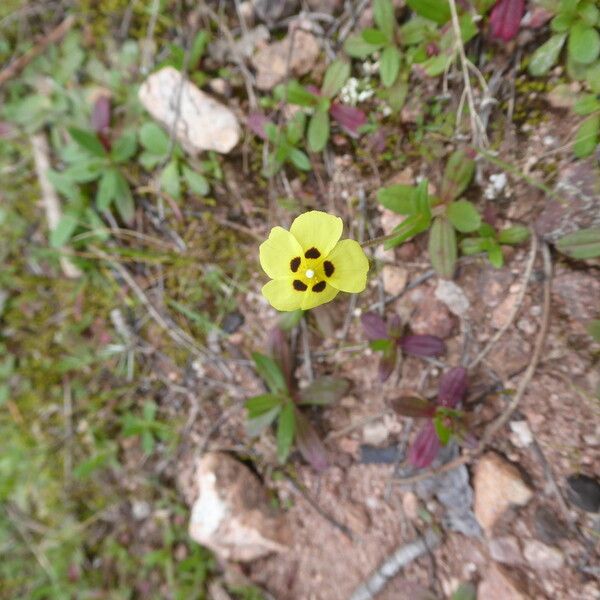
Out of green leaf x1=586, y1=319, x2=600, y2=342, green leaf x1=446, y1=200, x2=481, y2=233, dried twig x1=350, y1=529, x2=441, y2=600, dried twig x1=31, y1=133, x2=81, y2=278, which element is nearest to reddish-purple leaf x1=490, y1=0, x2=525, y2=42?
green leaf x1=446, y1=200, x2=481, y2=233

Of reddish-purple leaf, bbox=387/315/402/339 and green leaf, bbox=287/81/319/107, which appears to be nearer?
reddish-purple leaf, bbox=387/315/402/339

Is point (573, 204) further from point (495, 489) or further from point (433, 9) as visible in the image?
point (495, 489)

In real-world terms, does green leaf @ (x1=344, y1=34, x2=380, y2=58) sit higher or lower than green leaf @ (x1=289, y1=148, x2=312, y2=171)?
higher

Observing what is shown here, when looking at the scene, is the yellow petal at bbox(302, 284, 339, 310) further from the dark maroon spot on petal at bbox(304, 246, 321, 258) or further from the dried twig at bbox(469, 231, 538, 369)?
the dried twig at bbox(469, 231, 538, 369)

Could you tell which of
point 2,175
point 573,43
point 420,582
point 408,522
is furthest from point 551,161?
point 2,175

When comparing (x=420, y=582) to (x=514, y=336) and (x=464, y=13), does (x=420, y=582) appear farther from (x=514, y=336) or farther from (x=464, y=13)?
(x=464, y=13)
